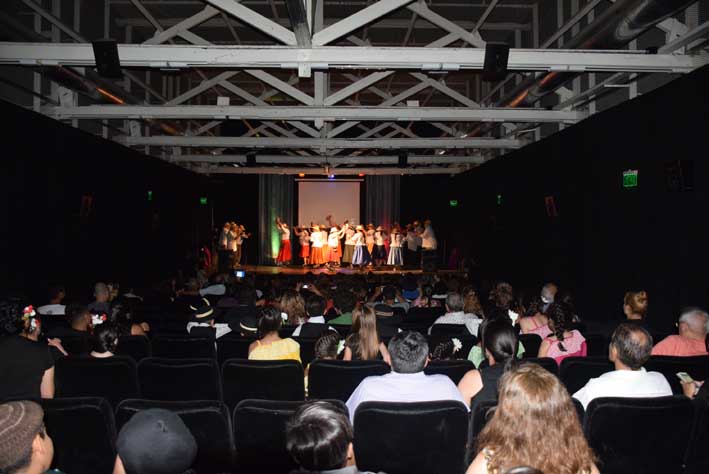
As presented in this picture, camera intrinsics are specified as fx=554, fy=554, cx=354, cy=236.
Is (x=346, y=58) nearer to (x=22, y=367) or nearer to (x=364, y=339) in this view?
(x=364, y=339)

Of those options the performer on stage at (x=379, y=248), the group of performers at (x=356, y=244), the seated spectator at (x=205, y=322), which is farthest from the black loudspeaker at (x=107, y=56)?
the performer on stage at (x=379, y=248)

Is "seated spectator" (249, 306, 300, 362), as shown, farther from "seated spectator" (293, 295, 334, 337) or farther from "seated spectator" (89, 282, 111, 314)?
"seated spectator" (89, 282, 111, 314)

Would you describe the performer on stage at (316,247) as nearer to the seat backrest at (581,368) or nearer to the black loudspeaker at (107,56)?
the black loudspeaker at (107,56)

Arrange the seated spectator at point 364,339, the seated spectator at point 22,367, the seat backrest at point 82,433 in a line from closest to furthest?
the seat backrest at point 82,433 → the seated spectator at point 22,367 → the seated spectator at point 364,339

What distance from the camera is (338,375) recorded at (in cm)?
333

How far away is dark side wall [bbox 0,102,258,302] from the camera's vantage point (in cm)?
718

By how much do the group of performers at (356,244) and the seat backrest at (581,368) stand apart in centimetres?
1368

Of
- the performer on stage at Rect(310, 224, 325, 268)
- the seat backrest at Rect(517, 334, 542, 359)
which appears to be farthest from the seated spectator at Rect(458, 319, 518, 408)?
the performer on stage at Rect(310, 224, 325, 268)

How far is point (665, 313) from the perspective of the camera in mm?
6191

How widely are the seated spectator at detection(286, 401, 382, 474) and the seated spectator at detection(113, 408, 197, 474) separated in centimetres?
28

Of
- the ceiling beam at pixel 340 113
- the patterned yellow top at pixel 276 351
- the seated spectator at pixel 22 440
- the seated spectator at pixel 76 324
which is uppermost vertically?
the ceiling beam at pixel 340 113

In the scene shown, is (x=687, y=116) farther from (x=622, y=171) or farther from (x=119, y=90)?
(x=119, y=90)

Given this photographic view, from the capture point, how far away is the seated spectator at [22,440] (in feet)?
5.03

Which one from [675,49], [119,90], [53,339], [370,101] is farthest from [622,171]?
[370,101]
